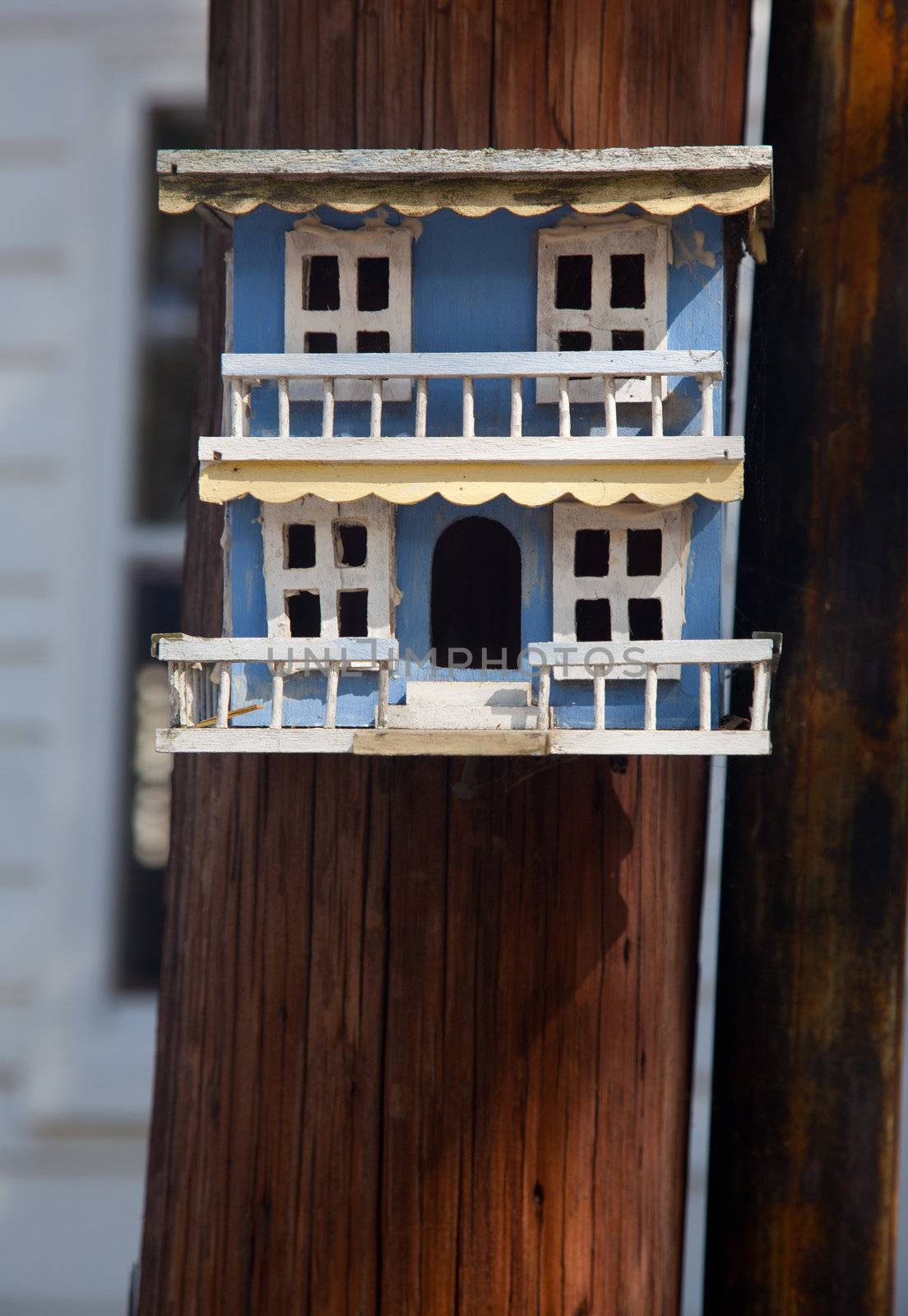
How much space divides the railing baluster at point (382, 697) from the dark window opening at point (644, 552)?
418 millimetres

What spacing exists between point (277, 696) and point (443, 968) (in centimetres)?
62

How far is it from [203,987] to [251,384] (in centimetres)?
103

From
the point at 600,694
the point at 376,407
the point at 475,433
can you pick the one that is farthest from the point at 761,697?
the point at 376,407

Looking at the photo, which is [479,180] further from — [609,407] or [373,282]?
[609,407]

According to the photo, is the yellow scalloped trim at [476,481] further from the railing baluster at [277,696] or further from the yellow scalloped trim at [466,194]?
the yellow scalloped trim at [466,194]

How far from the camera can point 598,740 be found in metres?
1.62

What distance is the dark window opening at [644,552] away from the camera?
1.89m

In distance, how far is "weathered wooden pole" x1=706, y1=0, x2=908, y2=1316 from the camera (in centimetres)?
194

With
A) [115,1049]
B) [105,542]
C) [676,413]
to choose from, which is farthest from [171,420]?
[676,413]

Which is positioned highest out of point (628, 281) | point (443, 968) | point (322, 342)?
point (628, 281)

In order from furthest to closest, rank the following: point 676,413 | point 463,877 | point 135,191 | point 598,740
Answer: point 135,191 → point 463,877 → point 676,413 → point 598,740

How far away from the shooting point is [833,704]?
6.37 ft

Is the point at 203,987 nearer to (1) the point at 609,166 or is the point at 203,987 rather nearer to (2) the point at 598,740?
(2) the point at 598,740

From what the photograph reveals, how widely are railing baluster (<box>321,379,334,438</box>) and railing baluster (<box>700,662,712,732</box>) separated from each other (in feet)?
2.00
